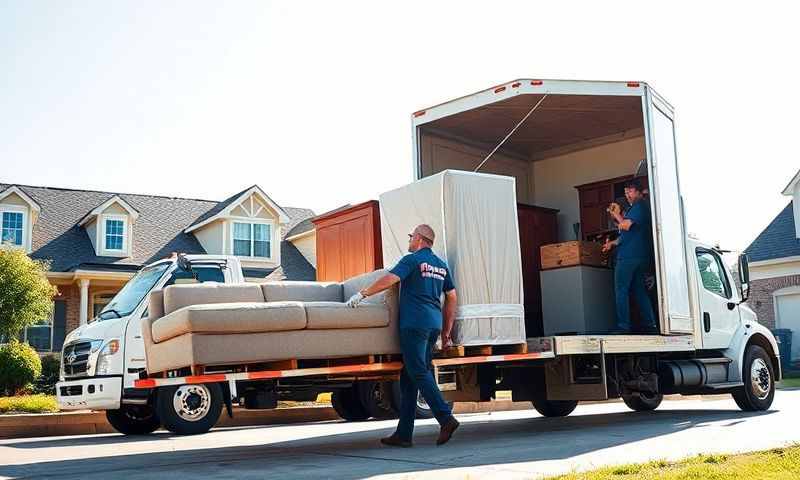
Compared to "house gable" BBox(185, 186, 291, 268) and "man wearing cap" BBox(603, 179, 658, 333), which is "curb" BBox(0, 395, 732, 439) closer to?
"man wearing cap" BBox(603, 179, 658, 333)

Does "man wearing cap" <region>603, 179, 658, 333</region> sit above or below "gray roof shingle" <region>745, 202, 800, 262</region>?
below

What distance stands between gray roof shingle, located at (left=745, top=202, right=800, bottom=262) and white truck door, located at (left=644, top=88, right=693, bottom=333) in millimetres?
20147

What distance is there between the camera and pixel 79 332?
12.0 m

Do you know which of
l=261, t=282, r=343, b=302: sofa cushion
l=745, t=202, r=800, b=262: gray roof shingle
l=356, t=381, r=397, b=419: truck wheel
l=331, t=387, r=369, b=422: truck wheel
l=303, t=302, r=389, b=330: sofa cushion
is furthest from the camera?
l=745, t=202, r=800, b=262: gray roof shingle

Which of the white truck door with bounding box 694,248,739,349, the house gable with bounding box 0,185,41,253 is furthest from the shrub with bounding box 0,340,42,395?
the white truck door with bounding box 694,248,739,349

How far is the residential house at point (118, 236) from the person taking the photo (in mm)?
27406

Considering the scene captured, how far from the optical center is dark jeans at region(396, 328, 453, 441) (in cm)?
799

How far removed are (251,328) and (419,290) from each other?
1.56 m

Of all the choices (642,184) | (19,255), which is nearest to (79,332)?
(642,184)

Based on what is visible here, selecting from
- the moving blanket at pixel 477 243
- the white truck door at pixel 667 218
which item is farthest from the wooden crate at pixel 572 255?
the moving blanket at pixel 477 243

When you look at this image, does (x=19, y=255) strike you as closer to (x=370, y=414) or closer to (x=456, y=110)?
(x=370, y=414)

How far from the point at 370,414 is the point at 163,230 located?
A: 66.8 feet

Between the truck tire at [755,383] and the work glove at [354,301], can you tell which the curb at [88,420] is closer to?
the truck tire at [755,383]

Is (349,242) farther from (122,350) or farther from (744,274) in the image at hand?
(744,274)
